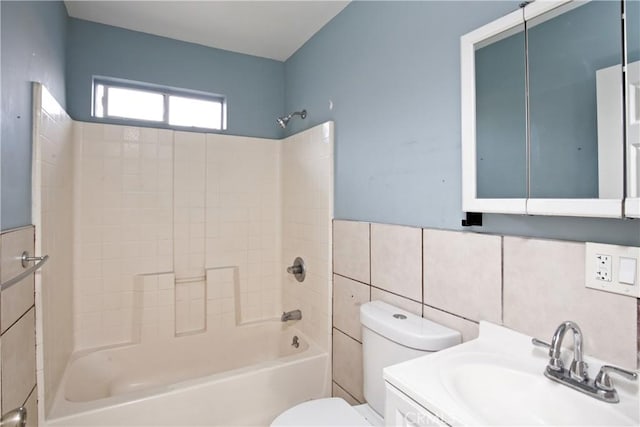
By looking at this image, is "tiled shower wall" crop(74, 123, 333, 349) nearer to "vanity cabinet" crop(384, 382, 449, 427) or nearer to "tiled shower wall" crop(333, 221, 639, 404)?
"tiled shower wall" crop(333, 221, 639, 404)

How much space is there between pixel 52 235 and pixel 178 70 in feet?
4.66

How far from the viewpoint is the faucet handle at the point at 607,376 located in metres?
0.80

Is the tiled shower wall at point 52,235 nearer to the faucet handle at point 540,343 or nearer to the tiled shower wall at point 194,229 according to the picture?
the tiled shower wall at point 194,229

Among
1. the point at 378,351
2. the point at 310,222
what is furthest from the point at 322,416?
the point at 310,222

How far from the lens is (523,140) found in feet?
3.51

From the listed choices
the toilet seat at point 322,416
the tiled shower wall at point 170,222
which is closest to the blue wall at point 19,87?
the tiled shower wall at point 170,222

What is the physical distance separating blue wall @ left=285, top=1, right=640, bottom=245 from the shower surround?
246 mm

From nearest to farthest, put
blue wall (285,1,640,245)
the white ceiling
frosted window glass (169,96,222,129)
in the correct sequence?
blue wall (285,1,640,245), the white ceiling, frosted window glass (169,96,222,129)

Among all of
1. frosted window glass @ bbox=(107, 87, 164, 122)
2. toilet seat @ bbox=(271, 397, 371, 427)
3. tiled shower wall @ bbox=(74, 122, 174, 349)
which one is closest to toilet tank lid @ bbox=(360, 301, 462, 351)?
toilet seat @ bbox=(271, 397, 371, 427)

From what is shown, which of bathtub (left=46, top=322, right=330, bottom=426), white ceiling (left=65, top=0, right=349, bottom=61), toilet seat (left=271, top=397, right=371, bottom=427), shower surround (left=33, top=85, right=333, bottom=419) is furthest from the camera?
shower surround (left=33, top=85, right=333, bottom=419)

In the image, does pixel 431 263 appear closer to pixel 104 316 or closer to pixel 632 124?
pixel 632 124

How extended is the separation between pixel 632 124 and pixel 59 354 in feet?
8.24

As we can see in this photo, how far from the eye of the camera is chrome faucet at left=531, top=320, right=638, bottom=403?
→ 0.81 m

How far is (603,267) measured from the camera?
2.88ft
